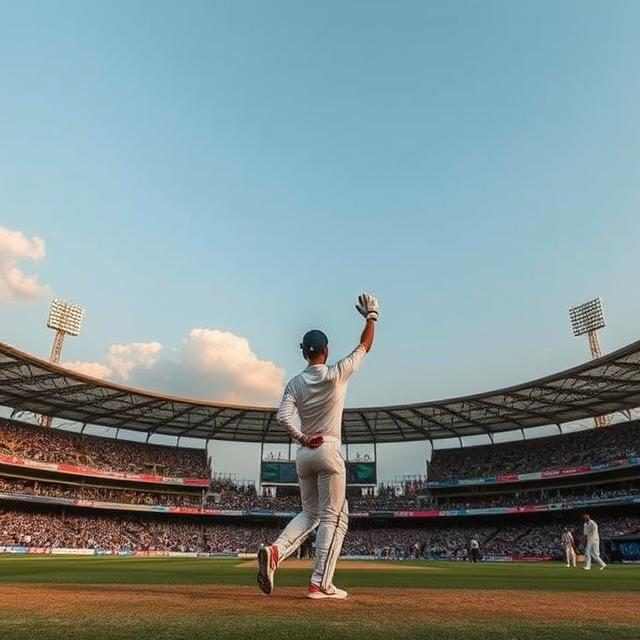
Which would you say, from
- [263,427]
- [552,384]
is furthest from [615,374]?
[263,427]

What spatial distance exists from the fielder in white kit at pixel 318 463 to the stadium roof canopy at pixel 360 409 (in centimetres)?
3170

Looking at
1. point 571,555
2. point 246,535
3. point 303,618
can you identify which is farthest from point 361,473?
point 303,618

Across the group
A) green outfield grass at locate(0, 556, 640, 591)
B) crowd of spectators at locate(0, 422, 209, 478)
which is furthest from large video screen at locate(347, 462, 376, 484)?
green outfield grass at locate(0, 556, 640, 591)

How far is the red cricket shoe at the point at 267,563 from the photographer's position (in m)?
4.69

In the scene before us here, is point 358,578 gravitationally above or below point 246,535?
above

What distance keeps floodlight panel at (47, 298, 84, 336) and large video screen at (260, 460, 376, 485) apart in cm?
2258

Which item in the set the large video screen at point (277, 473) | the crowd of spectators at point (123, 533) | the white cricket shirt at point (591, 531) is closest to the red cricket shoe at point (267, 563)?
the white cricket shirt at point (591, 531)

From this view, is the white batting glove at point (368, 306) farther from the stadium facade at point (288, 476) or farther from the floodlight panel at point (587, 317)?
the floodlight panel at point (587, 317)

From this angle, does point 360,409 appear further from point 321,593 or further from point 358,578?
point 321,593

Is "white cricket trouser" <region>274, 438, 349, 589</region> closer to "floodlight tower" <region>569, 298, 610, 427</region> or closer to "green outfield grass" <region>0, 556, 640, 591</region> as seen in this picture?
"green outfield grass" <region>0, 556, 640, 591</region>

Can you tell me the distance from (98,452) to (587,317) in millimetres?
47606

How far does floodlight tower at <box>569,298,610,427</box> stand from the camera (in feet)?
171

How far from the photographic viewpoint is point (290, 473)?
55.0 m

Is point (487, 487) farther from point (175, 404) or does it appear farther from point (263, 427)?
point (175, 404)
